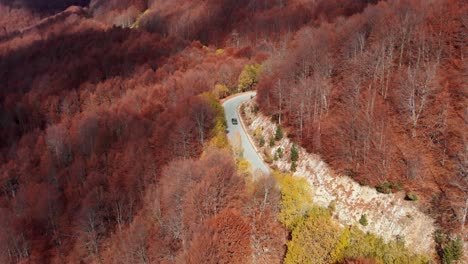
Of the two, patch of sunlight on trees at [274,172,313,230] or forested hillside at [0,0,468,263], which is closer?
forested hillside at [0,0,468,263]

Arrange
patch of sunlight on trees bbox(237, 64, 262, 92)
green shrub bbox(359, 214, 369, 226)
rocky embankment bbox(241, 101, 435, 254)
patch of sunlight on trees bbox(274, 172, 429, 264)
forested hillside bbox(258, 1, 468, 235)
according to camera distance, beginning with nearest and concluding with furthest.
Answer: patch of sunlight on trees bbox(274, 172, 429, 264) < rocky embankment bbox(241, 101, 435, 254) < green shrub bbox(359, 214, 369, 226) < forested hillside bbox(258, 1, 468, 235) < patch of sunlight on trees bbox(237, 64, 262, 92)

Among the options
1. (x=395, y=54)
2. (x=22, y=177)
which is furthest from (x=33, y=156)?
(x=395, y=54)

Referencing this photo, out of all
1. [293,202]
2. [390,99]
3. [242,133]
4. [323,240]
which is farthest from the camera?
[242,133]

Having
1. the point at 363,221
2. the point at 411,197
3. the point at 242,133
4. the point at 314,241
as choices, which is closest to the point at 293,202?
the point at 314,241

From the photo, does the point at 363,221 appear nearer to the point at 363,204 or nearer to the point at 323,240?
the point at 363,204

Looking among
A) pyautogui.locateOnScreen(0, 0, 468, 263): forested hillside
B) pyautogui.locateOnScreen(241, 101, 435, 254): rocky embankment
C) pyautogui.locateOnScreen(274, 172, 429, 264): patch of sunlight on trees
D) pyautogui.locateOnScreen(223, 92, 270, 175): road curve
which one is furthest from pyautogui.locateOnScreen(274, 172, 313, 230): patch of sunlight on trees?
pyautogui.locateOnScreen(223, 92, 270, 175): road curve

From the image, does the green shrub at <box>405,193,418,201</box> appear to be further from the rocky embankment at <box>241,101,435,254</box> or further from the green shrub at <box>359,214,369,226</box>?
the green shrub at <box>359,214,369,226</box>
